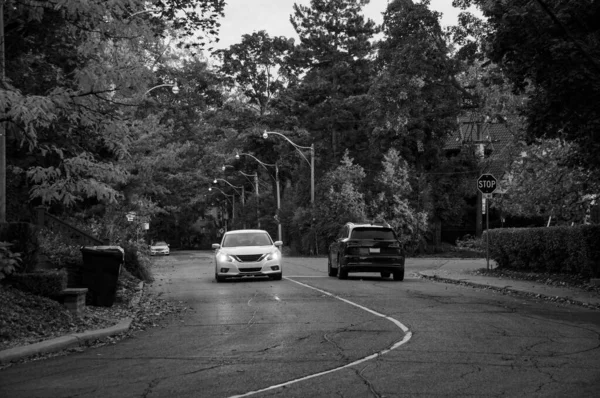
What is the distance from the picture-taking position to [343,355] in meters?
9.85

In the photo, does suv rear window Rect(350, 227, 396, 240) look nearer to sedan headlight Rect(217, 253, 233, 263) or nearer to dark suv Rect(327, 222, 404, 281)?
dark suv Rect(327, 222, 404, 281)

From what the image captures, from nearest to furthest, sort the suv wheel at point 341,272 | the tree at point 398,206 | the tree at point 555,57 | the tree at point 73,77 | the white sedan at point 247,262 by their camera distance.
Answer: the tree at point 73,77 < the tree at point 555,57 < the white sedan at point 247,262 < the suv wheel at point 341,272 < the tree at point 398,206

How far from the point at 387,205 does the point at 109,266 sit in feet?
123

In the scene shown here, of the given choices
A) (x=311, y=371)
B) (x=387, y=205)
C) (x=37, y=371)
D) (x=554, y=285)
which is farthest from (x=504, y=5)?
(x=387, y=205)

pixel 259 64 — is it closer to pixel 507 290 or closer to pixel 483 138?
pixel 483 138

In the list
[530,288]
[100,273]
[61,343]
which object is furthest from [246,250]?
[61,343]

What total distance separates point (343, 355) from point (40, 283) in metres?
5.92

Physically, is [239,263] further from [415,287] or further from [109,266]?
[109,266]

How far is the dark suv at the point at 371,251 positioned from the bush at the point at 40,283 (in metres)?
12.8

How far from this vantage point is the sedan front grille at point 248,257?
81.2 feet

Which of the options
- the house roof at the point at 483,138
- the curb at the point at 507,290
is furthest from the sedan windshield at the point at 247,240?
the house roof at the point at 483,138

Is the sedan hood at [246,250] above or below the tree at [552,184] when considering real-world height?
below

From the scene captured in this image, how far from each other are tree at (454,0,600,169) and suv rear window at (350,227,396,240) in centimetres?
797

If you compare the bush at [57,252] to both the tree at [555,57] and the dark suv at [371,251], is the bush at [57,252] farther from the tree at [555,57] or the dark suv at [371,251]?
the tree at [555,57]
